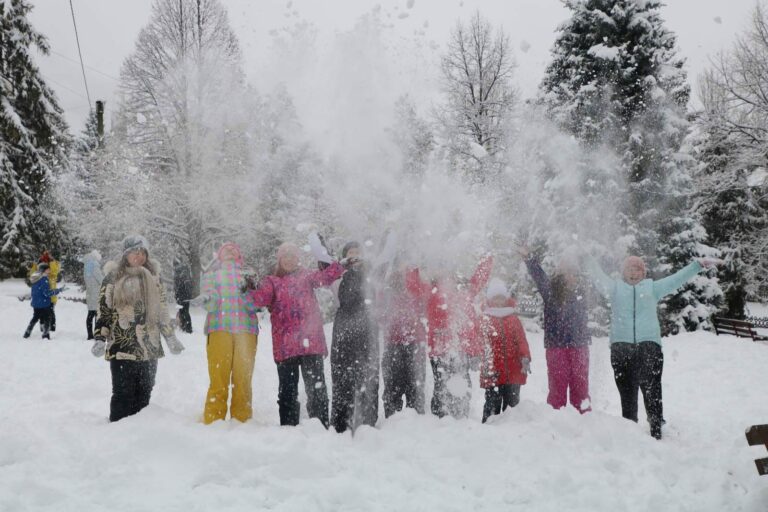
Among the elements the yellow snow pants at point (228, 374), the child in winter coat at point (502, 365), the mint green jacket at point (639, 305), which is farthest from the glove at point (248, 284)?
the mint green jacket at point (639, 305)

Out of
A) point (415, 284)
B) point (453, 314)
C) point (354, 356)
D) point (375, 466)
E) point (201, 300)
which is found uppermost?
point (415, 284)

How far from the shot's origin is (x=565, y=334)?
210 inches

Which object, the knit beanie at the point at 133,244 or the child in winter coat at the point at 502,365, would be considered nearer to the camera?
the knit beanie at the point at 133,244

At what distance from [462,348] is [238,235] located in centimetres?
1683

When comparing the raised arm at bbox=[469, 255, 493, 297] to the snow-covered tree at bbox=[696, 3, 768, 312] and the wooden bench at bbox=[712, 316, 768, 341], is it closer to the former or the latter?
the wooden bench at bbox=[712, 316, 768, 341]

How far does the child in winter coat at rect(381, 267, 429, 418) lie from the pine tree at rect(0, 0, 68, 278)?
18.7 meters

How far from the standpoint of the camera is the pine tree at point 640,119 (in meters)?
16.5

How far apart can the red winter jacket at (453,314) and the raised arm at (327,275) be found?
2.77ft

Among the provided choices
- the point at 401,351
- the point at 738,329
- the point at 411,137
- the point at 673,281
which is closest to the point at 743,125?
the point at 738,329

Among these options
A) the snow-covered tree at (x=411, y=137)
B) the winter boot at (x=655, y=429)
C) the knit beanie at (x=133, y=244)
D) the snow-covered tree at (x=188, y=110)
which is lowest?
the winter boot at (x=655, y=429)

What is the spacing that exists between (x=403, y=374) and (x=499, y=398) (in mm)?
1090

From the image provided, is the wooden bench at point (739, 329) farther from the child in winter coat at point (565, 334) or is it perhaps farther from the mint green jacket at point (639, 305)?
the child in winter coat at point (565, 334)

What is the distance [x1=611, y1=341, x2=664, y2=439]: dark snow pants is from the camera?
16.9ft

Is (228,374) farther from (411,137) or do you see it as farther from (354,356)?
(411,137)
